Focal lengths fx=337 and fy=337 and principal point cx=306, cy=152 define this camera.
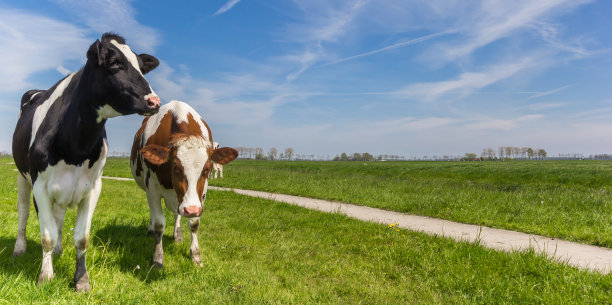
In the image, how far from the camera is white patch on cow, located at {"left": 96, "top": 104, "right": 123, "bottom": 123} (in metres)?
3.42

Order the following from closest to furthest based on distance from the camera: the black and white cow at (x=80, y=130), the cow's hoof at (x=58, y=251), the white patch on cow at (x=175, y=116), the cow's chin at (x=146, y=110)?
the cow's chin at (x=146, y=110), the black and white cow at (x=80, y=130), the cow's hoof at (x=58, y=251), the white patch on cow at (x=175, y=116)

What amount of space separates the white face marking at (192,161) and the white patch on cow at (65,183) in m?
0.99

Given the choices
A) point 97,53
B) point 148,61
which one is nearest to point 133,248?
point 148,61

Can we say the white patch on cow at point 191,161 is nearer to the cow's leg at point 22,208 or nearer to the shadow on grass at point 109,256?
the shadow on grass at point 109,256

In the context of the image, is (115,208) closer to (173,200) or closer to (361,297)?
(173,200)

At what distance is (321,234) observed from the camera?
7160 millimetres

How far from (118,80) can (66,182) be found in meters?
1.27

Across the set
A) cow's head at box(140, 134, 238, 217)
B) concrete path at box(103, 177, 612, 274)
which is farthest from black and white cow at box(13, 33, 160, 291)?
concrete path at box(103, 177, 612, 274)

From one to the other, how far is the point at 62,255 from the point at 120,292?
56.1 inches

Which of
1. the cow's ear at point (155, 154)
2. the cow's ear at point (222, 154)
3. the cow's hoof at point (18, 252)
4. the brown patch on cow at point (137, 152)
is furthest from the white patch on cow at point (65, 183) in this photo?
the cow's hoof at point (18, 252)

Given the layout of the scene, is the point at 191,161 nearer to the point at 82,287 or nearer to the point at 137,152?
the point at 82,287

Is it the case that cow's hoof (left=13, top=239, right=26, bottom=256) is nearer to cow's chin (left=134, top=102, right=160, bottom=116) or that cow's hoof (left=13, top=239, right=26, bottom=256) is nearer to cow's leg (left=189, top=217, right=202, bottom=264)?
cow's leg (left=189, top=217, right=202, bottom=264)

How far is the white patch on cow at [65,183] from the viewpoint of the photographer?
3502 millimetres

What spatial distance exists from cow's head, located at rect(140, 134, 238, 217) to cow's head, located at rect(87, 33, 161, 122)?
69 cm
